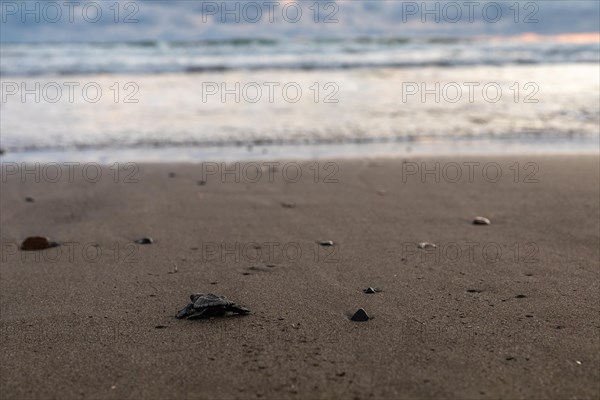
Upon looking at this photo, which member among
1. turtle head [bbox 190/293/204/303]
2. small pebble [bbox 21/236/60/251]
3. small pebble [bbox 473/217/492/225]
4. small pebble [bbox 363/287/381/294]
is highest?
small pebble [bbox 473/217/492/225]

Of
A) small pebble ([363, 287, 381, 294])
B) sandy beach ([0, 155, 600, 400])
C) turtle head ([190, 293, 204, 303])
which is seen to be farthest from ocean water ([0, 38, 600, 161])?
turtle head ([190, 293, 204, 303])

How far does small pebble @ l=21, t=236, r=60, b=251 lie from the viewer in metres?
4.02

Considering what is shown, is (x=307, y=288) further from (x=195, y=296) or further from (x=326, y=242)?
(x=326, y=242)

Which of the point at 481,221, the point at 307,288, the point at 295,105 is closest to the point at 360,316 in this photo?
the point at 307,288

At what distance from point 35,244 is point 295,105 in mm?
6800

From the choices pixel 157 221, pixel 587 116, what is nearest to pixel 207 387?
pixel 157 221

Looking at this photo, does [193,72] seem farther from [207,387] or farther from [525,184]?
[207,387]

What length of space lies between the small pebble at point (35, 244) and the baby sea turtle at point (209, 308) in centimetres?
150

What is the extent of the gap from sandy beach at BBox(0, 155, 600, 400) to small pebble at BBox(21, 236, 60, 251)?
3.0 inches

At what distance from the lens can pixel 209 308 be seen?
2889 mm

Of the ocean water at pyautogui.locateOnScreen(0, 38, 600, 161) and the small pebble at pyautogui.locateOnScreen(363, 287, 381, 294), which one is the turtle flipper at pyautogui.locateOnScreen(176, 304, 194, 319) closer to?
the small pebble at pyautogui.locateOnScreen(363, 287, 381, 294)

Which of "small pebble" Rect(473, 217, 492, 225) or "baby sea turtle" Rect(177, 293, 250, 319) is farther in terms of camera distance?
"small pebble" Rect(473, 217, 492, 225)

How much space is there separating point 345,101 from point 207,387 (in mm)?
8866

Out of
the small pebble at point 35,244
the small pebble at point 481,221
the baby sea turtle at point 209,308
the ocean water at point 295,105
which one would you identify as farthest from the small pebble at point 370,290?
the ocean water at point 295,105
